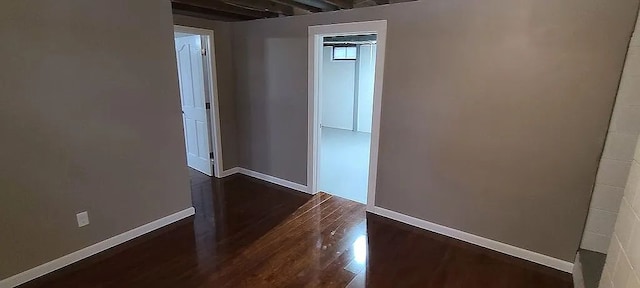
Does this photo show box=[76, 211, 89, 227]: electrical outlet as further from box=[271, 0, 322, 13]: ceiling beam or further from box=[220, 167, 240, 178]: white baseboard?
box=[271, 0, 322, 13]: ceiling beam

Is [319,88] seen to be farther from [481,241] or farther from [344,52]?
[344,52]

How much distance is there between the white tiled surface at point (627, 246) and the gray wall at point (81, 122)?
10.4 ft

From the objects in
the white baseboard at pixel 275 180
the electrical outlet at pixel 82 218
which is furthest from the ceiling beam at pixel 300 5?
the electrical outlet at pixel 82 218

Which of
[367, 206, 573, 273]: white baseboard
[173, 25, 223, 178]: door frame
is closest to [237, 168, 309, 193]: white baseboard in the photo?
[173, 25, 223, 178]: door frame

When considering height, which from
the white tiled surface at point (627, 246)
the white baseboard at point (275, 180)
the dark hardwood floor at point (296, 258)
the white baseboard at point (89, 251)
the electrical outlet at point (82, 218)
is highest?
the white tiled surface at point (627, 246)

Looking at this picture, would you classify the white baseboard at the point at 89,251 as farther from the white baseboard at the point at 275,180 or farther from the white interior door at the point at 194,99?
the white interior door at the point at 194,99

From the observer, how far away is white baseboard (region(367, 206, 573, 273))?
97.7 inches

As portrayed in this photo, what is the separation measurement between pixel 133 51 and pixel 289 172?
217 centimetres

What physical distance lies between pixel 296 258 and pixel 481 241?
5.26 feet

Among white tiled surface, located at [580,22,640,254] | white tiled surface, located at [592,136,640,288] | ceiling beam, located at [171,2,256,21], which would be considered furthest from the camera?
ceiling beam, located at [171,2,256,21]

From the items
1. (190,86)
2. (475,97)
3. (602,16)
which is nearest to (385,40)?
(475,97)

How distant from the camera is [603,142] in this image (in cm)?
218

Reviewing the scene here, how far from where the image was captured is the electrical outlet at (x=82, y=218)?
2484mm

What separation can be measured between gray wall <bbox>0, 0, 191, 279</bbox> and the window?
555 centimetres
